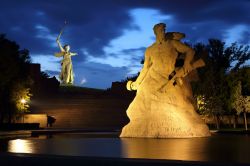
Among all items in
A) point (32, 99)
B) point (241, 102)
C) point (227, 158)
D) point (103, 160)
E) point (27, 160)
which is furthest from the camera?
point (32, 99)

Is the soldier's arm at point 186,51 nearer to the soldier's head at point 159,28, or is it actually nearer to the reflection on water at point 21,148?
the soldier's head at point 159,28

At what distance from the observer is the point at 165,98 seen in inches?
713

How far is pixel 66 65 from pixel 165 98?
43277mm

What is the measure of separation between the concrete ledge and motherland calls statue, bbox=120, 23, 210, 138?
8.95m

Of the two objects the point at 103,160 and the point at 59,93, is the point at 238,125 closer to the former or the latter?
the point at 59,93

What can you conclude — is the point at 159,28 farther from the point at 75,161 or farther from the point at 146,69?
the point at 75,161

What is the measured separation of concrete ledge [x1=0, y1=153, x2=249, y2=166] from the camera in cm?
783

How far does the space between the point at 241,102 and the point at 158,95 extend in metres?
17.8

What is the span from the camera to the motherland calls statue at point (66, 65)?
5944cm

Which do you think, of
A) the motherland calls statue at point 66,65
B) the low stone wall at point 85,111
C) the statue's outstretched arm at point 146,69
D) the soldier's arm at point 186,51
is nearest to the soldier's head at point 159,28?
the soldier's arm at point 186,51

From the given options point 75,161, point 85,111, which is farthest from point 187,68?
point 85,111

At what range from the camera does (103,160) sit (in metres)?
8.38

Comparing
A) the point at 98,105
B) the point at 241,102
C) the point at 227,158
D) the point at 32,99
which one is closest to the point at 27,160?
the point at 227,158

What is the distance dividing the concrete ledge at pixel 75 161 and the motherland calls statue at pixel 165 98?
8953mm
